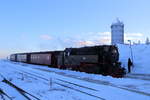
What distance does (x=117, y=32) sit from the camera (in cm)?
7981

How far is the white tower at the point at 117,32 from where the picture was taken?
79875mm

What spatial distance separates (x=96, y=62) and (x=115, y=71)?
2.62 metres

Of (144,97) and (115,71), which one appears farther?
(115,71)

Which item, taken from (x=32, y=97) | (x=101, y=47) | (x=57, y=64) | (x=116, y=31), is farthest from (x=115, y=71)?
(x=116, y=31)

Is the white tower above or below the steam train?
above

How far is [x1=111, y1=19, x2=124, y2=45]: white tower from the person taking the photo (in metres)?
79.9

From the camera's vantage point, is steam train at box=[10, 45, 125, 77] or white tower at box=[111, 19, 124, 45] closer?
steam train at box=[10, 45, 125, 77]

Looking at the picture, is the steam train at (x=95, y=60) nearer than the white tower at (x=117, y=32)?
Yes

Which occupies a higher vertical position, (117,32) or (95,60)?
(117,32)

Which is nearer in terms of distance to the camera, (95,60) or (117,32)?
(95,60)

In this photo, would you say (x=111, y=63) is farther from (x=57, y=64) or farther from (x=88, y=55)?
(x=57, y=64)

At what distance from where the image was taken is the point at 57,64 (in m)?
39.0

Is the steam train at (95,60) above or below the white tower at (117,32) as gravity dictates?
below

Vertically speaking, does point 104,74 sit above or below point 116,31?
below
